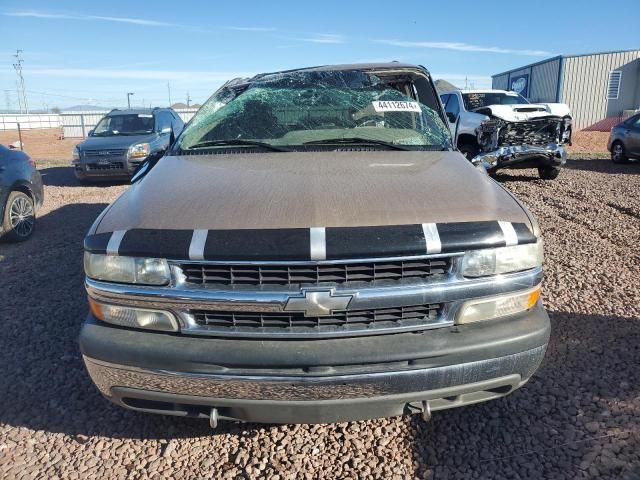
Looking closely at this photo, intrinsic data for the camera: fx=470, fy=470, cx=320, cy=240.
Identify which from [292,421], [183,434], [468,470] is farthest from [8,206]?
[468,470]

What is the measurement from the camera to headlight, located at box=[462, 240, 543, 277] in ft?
6.59

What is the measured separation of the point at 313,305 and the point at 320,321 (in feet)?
0.36

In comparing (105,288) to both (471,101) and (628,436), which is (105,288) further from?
(471,101)

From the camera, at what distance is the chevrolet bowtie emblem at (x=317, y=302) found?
1.91 meters

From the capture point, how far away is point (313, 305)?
192 centimetres

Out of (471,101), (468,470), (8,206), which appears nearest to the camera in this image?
(468,470)

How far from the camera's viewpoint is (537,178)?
10.5 meters

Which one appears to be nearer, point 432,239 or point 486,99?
point 432,239

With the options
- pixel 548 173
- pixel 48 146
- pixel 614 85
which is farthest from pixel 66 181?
pixel 614 85

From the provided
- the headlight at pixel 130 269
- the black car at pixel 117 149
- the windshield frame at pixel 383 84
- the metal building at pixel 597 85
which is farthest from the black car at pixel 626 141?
the metal building at pixel 597 85

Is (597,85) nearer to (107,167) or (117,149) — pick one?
(117,149)

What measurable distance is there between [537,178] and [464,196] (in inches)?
366

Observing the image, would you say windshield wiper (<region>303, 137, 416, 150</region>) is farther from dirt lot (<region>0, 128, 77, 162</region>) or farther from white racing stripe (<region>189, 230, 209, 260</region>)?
dirt lot (<region>0, 128, 77, 162</region>)

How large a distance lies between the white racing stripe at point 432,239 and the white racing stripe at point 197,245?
916mm
